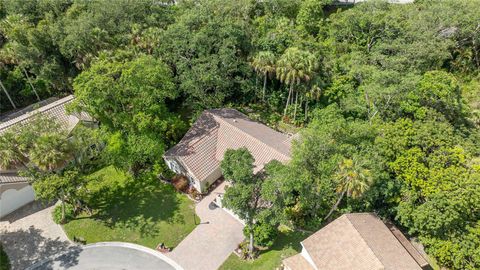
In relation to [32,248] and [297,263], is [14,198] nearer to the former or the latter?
[32,248]

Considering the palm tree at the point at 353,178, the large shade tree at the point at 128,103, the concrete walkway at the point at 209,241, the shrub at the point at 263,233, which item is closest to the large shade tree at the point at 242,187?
the shrub at the point at 263,233

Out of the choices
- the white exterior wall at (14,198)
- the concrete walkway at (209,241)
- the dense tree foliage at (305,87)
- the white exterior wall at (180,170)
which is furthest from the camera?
the white exterior wall at (180,170)

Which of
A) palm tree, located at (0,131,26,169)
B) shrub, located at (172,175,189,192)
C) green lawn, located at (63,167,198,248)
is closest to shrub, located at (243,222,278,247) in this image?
green lawn, located at (63,167,198,248)

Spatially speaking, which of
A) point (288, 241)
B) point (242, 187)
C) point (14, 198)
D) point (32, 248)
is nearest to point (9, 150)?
point (14, 198)

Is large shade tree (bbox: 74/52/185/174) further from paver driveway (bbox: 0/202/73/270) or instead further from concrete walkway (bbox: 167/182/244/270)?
concrete walkway (bbox: 167/182/244/270)

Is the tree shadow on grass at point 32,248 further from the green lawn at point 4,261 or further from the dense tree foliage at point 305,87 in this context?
the dense tree foliage at point 305,87

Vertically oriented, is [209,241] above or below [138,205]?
below
